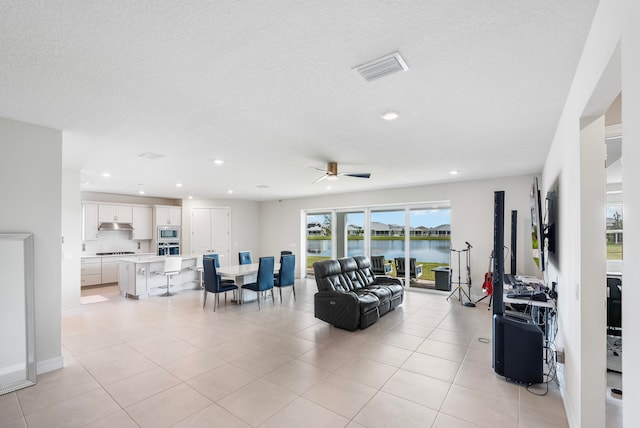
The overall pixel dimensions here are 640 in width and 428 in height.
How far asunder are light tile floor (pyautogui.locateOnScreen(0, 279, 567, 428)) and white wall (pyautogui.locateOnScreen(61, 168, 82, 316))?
47cm

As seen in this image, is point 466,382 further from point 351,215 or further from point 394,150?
point 351,215

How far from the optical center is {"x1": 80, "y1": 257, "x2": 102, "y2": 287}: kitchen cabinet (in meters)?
7.86

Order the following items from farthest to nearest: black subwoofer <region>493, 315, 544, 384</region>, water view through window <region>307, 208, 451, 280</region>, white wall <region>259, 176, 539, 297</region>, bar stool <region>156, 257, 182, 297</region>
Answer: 1. water view through window <region>307, 208, 451, 280</region>
2. bar stool <region>156, 257, 182, 297</region>
3. white wall <region>259, 176, 539, 297</region>
4. black subwoofer <region>493, 315, 544, 384</region>

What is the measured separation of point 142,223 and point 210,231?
2018mm

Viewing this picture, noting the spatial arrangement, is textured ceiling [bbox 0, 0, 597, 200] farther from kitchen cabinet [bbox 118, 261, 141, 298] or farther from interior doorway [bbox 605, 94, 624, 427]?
kitchen cabinet [bbox 118, 261, 141, 298]

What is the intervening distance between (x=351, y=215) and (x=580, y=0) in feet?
24.7

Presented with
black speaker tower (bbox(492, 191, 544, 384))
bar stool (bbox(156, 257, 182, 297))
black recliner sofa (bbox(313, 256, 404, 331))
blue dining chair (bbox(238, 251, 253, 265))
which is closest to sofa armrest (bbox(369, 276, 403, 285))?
black recliner sofa (bbox(313, 256, 404, 331))

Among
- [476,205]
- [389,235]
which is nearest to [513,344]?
[476,205]

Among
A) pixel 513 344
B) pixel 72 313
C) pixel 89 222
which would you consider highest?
pixel 89 222

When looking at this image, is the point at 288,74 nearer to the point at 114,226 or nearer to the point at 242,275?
the point at 242,275

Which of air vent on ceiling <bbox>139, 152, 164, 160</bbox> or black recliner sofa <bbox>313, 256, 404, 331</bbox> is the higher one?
air vent on ceiling <bbox>139, 152, 164, 160</bbox>

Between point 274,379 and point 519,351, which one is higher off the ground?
point 519,351

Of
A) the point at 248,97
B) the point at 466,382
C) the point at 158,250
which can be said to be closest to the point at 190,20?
the point at 248,97

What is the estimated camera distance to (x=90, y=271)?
8.01 m
